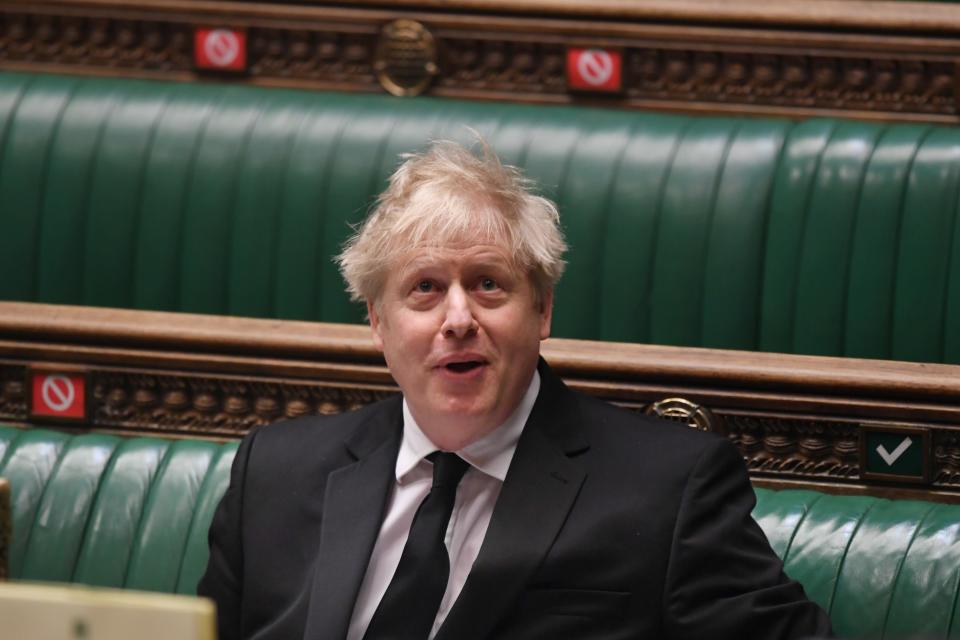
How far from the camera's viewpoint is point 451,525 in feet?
4.01

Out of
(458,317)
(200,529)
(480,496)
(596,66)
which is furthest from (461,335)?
(596,66)

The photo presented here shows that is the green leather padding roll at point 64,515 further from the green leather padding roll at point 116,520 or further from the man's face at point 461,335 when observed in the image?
the man's face at point 461,335

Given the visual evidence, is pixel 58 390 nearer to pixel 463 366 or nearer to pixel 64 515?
pixel 64 515

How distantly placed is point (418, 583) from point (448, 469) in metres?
0.09

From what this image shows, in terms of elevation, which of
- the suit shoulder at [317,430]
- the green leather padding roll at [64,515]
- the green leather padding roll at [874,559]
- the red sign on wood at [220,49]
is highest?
the red sign on wood at [220,49]

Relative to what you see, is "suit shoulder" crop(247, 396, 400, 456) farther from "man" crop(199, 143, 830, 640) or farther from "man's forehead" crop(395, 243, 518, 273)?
"man's forehead" crop(395, 243, 518, 273)

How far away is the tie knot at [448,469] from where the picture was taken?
48.3 inches

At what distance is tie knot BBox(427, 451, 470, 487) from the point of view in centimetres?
123

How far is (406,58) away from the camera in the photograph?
2.17 meters

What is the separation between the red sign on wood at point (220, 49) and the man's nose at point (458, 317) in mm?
1123

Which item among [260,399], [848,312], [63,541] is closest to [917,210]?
[848,312]

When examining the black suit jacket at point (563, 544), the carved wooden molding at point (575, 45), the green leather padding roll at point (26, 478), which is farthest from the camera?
the carved wooden molding at point (575, 45)

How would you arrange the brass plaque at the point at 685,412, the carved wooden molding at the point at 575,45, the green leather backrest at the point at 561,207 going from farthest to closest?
the carved wooden molding at the point at 575,45 < the green leather backrest at the point at 561,207 < the brass plaque at the point at 685,412

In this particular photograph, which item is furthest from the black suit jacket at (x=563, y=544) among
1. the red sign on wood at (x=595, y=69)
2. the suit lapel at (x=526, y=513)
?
the red sign on wood at (x=595, y=69)
